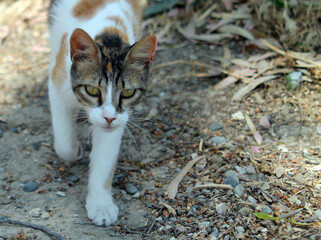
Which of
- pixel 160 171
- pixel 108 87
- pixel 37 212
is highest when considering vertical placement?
pixel 108 87

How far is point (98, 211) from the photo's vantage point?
113 inches

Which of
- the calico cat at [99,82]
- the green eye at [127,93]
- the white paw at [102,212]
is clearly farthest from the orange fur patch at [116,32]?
the white paw at [102,212]

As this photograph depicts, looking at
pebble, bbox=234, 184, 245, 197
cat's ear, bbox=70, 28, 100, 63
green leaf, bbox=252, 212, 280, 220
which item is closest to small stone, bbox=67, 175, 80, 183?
cat's ear, bbox=70, 28, 100, 63

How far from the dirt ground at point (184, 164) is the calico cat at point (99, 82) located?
20cm

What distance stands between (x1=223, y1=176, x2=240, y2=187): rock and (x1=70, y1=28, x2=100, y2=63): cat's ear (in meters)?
1.23

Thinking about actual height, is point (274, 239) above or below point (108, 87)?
below

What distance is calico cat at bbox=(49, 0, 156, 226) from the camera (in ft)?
9.00

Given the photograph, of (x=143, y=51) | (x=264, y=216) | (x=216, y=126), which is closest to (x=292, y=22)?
(x=216, y=126)

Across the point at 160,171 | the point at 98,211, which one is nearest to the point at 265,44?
the point at 160,171

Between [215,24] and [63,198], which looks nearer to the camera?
[63,198]

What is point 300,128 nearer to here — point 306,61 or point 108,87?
point 306,61

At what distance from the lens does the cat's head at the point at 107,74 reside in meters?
2.71

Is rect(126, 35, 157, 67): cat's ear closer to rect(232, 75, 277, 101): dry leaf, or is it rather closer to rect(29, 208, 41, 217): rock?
rect(29, 208, 41, 217): rock

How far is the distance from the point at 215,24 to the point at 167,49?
2.04ft
